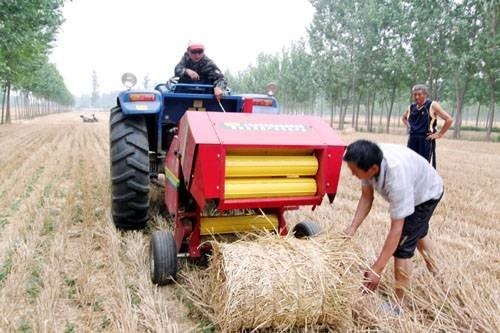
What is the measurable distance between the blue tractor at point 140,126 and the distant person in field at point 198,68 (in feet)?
0.46

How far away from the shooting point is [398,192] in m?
2.65

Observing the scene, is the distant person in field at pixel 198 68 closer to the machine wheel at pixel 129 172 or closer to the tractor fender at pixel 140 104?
the tractor fender at pixel 140 104

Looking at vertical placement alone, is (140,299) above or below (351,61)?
below

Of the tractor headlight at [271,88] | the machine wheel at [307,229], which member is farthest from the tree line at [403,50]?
the machine wheel at [307,229]

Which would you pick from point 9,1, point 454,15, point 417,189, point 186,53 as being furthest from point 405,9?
point 417,189

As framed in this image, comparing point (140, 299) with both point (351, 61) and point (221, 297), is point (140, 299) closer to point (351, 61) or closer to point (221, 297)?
point (221, 297)

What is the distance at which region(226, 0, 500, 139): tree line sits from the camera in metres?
20.2

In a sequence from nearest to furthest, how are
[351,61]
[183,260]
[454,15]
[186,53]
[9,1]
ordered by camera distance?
1. [183,260]
2. [186,53]
3. [9,1]
4. [454,15]
5. [351,61]

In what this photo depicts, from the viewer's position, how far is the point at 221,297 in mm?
2559

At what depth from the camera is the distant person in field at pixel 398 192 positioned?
2.61m

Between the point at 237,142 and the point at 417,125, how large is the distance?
3650mm

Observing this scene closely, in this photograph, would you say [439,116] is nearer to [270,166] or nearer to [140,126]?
[270,166]

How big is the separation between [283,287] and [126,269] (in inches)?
62.9

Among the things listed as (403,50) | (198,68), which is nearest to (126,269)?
(198,68)
